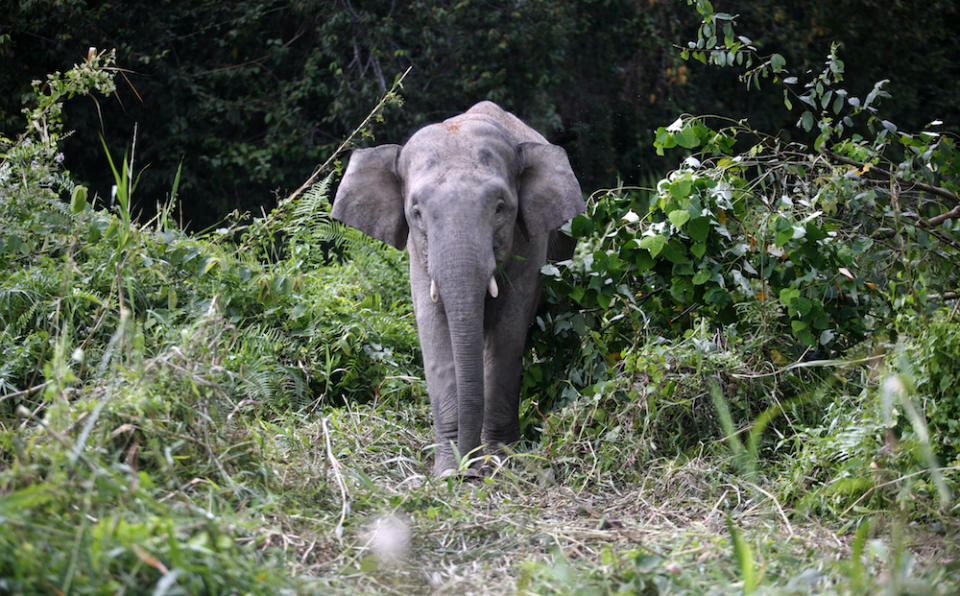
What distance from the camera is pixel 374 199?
566cm

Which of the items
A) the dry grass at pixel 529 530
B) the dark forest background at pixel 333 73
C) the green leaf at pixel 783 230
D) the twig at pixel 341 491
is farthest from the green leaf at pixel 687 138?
the dark forest background at pixel 333 73

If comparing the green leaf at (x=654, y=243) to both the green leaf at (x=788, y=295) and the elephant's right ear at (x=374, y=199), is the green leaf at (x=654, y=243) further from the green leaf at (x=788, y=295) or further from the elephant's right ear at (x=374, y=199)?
the elephant's right ear at (x=374, y=199)

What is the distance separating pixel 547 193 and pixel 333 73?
721 centimetres

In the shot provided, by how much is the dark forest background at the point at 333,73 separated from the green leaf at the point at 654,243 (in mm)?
6704

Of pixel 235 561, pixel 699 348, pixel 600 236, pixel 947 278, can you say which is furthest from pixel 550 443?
pixel 235 561

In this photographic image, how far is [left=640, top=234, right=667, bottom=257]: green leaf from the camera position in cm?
506

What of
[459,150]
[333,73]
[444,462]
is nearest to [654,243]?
[459,150]

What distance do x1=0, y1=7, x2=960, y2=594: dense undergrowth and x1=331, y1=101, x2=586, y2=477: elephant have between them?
0.25 meters

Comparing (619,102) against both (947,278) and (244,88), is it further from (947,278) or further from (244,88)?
(947,278)

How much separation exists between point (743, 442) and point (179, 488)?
262cm

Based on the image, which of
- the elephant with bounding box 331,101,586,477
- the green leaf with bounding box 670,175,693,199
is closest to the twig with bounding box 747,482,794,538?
the elephant with bounding box 331,101,586,477

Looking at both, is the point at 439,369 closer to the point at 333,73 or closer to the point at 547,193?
the point at 547,193

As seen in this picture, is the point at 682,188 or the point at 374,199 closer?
the point at 682,188

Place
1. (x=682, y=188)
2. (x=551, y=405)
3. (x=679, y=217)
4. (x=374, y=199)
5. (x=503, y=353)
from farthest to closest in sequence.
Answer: (x=551, y=405), (x=374, y=199), (x=503, y=353), (x=682, y=188), (x=679, y=217)
